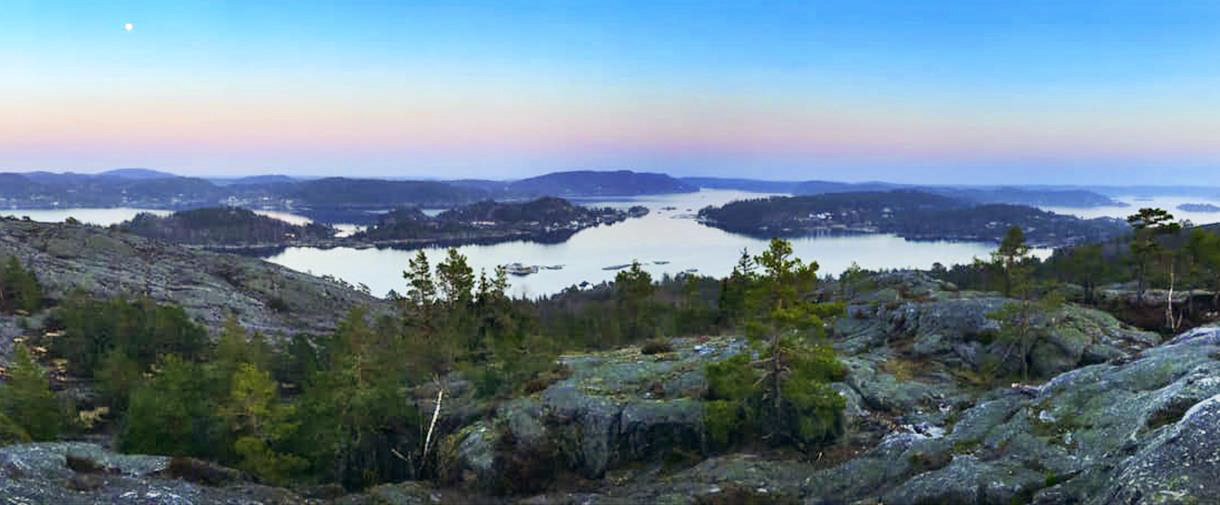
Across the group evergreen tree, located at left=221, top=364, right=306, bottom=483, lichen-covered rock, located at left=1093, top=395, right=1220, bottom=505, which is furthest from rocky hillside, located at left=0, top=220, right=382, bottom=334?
lichen-covered rock, located at left=1093, top=395, right=1220, bottom=505

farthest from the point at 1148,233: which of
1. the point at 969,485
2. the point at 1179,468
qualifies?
the point at 1179,468

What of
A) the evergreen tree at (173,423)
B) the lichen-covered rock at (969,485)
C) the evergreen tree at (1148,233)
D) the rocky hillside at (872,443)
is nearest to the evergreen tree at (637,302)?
the rocky hillside at (872,443)

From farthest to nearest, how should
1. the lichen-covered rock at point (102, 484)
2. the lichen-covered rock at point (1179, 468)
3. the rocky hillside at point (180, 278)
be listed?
1. the rocky hillside at point (180, 278)
2. the lichen-covered rock at point (102, 484)
3. the lichen-covered rock at point (1179, 468)

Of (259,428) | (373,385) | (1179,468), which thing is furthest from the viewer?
(373,385)

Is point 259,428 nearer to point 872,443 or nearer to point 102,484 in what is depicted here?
point 102,484

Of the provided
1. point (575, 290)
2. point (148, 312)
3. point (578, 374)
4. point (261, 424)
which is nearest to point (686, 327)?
point (578, 374)

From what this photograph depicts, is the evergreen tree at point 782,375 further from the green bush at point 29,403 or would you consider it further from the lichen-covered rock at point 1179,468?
the green bush at point 29,403

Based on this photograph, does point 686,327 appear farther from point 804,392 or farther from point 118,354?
point 118,354

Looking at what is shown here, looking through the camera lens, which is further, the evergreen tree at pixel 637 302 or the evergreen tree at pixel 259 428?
the evergreen tree at pixel 637 302
